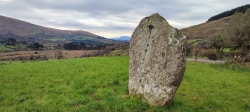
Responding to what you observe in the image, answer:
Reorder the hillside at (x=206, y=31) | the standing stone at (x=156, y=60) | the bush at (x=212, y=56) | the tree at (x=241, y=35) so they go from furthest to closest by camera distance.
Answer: the hillside at (x=206, y=31)
the bush at (x=212, y=56)
the tree at (x=241, y=35)
the standing stone at (x=156, y=60)

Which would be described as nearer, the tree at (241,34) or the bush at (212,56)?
the tree at (241,34)

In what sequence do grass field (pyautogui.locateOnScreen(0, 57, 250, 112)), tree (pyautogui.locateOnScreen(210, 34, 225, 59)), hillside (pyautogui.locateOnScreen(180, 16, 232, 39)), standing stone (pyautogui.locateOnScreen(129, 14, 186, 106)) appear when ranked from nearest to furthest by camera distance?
standing stone (pyautogui.locateOnScreen(129, 14, 186, 106))
grass field (pyautogui.locateOnScreen(0, 57, 250, 112))
tree (pyautogui.locateOnScreen(210, 34, 225, 59))
hillside (pyautogui.locateOnScreen(180, 16, 232, 39))

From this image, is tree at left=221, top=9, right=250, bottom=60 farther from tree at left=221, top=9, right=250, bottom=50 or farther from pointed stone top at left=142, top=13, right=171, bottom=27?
pointed stone top at left=142, top=13, right=171, bottom=27

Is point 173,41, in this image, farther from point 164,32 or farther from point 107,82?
point 107,82

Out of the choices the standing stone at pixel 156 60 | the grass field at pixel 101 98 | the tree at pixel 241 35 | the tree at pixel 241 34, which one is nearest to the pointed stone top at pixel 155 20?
the standing stone at pixel 156 60

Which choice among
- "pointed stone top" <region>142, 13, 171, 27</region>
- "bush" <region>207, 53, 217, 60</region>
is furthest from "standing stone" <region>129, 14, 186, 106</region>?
"bush" <region>207, 53, 217, 60</region>

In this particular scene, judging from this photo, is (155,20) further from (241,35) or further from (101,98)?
(241,35)

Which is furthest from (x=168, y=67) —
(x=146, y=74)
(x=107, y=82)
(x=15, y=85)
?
(x=15, y=85)

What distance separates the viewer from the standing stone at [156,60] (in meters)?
10.4

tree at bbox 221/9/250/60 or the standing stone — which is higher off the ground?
tree at bbox 221/9/250/60

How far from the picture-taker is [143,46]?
39.8 feet

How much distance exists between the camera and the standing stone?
10422 millimetres

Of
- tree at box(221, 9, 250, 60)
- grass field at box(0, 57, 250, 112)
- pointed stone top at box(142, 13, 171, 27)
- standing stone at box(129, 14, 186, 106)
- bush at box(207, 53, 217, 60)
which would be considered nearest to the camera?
standing stone at box(129, 14, 186, 106)

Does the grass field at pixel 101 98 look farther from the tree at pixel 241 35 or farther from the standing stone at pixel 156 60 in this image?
the tree at pixel 241 35
